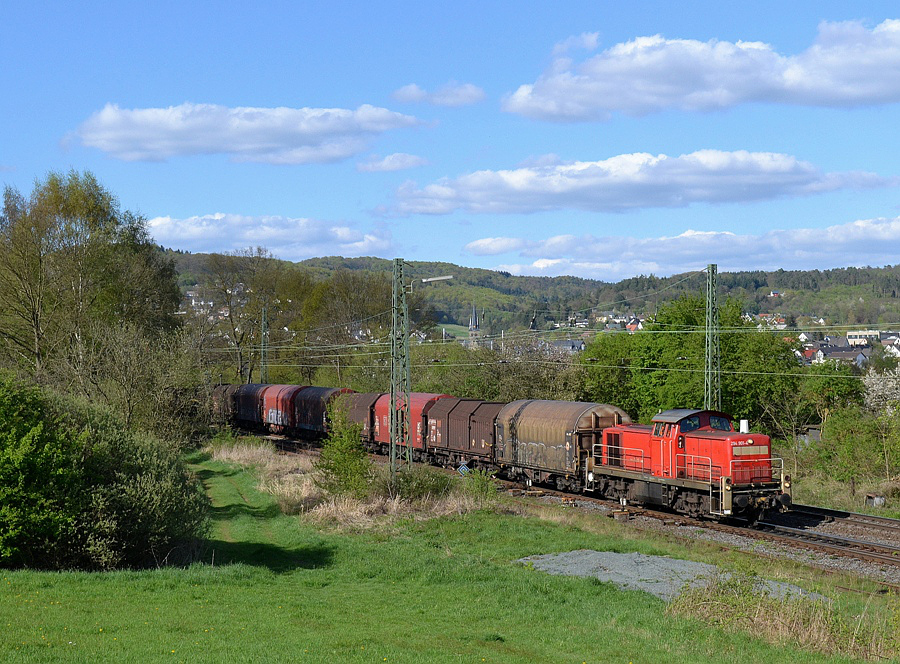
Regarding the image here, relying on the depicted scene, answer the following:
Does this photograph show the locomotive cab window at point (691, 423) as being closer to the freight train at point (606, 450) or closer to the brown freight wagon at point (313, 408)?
the freight train at point (606, 450)

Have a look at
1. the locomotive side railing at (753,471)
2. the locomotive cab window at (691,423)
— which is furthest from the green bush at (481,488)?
the locomotive side railing at (753,471)

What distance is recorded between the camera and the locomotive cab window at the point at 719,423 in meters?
27.1

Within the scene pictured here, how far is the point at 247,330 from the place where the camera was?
301 feet

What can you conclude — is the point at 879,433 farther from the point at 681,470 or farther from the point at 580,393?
the point at 580,393

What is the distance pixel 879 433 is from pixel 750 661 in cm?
2982

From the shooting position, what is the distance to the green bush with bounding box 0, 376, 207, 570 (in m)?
19.5

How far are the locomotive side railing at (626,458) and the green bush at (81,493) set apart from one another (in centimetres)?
1510

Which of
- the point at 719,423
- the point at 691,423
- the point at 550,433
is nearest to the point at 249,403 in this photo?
the point at 550,433

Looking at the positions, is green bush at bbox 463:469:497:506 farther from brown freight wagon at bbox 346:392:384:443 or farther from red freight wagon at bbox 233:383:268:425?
red freight wagon at bbox 233:383:268:425

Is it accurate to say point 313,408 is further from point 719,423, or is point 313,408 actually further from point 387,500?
point 719,423

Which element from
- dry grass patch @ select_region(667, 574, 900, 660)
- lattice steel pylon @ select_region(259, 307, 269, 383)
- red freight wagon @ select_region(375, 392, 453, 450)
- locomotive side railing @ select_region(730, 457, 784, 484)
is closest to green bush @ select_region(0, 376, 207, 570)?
dry grass patch @ select_region(667, 574, 900, 660)

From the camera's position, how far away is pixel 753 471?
25828 millimetres

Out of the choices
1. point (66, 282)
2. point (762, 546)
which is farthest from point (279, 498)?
point (66, 282)

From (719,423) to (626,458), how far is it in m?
4.05
